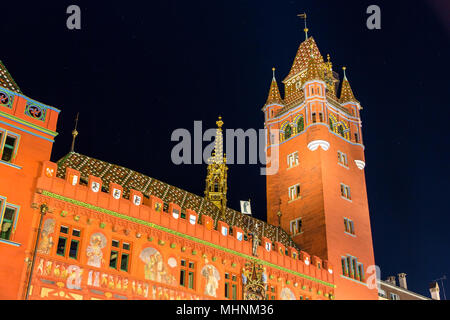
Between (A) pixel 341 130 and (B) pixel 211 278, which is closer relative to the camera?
(B) pixel 211 278

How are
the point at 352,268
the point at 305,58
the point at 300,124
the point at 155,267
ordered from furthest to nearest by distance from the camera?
the point at 305,58
the point at 300,124
the point at 352,268
the point at 155,267

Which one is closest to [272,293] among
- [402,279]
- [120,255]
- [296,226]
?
[296,226]

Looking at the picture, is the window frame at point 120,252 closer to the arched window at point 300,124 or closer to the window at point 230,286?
the window at point 230,286

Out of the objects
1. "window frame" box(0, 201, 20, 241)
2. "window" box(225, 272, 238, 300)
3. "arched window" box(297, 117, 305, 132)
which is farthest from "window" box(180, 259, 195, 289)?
"arched window" box(297, 117, 305, 132)

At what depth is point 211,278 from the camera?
32344 millimetres

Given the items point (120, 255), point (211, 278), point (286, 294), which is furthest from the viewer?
point (286, 294)

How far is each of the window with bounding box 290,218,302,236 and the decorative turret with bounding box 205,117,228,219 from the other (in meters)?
6.90

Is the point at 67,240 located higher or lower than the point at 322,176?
lower

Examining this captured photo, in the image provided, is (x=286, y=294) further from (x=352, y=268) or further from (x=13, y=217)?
(x=13, y=217)

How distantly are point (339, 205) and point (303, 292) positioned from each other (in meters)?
10.4

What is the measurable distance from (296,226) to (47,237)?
1003 inches

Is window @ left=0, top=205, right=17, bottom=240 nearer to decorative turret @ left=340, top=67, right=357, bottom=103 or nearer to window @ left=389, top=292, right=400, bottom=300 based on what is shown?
decorative turret @ left=340, top=67, right=357, bottom=103
